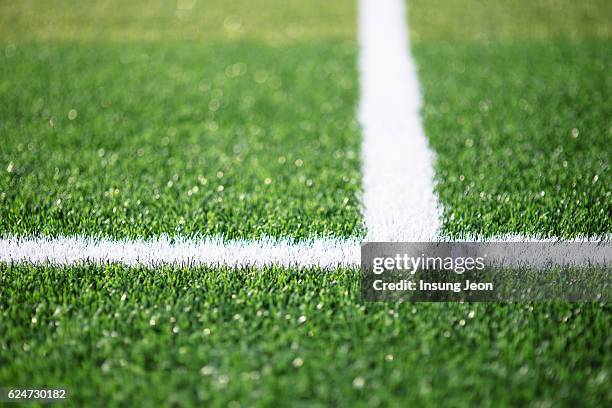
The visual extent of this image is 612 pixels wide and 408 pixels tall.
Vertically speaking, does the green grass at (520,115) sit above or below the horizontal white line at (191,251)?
above

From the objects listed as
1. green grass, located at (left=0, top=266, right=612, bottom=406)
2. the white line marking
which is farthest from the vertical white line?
green grass, located at (left=0, top=266, right=612, bottom=406)

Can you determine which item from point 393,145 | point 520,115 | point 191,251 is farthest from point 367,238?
point 520,115

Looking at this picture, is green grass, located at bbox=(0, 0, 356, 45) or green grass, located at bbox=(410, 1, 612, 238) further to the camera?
green grass, located at bbox=(0, 0, 356, 45)

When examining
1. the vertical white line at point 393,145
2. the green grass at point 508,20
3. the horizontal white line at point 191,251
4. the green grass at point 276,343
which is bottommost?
the green grass at point 276,343

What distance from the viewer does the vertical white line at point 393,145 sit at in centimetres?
211

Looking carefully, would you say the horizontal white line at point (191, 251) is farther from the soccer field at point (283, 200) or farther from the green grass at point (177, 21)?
the green grass at point (177, 21)

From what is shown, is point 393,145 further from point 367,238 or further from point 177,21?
point 177,21

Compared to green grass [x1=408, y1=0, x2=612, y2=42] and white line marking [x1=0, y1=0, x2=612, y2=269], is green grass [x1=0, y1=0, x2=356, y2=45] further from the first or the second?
white line marking [x1=0, y1=0, x2=612, y2=269]

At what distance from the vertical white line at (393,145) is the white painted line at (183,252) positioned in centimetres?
20

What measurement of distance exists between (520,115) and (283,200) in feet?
4.48

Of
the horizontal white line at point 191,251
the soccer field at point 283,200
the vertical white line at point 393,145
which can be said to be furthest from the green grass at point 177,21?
the horizontal white line at point 191,251

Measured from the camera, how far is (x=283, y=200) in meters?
2.20

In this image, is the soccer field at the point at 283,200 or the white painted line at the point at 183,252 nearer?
the soccer field at the point at 283,200

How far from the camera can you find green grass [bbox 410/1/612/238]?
2.11 m
